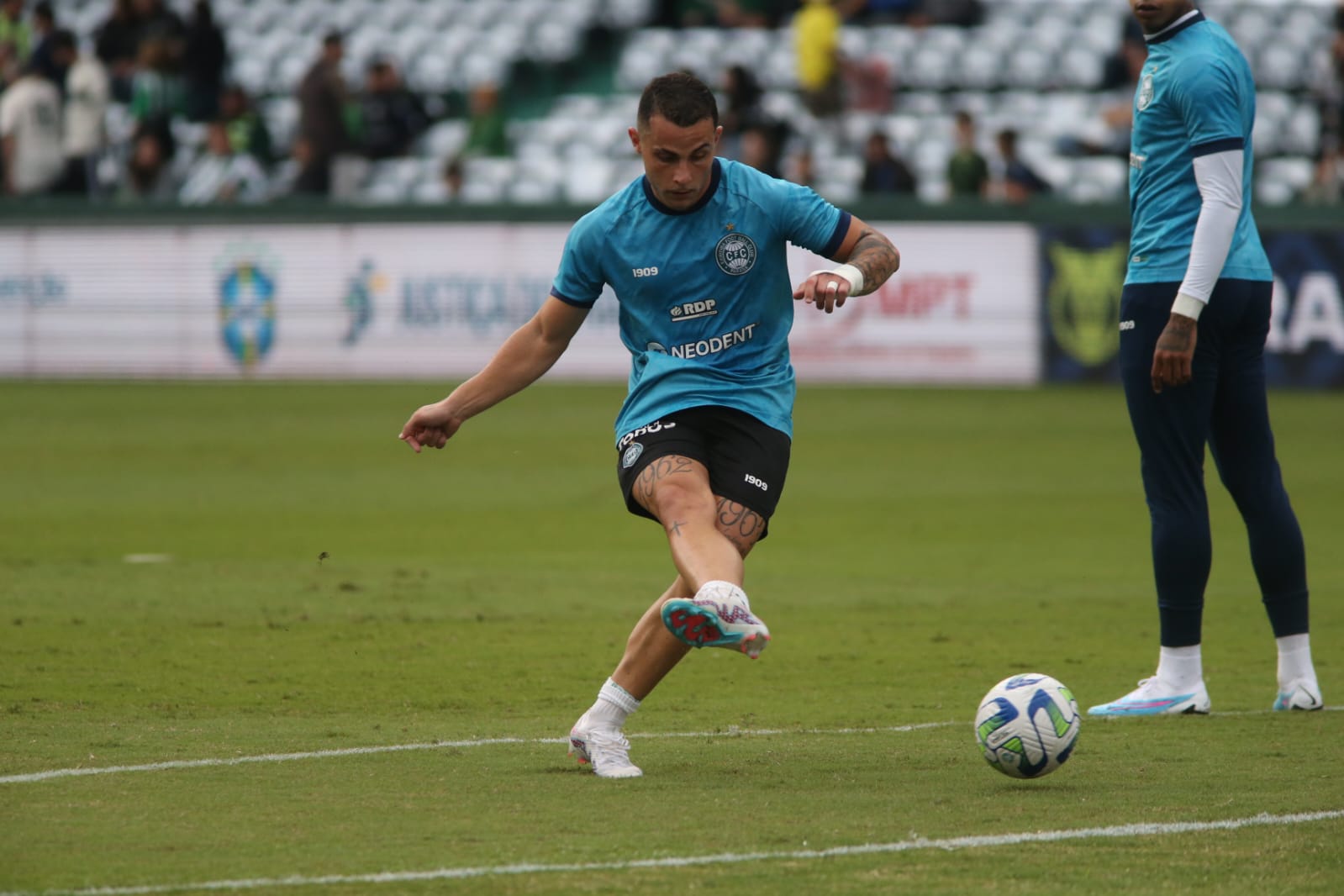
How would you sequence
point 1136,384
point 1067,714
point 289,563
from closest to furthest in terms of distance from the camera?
point 1067,714, point 1136,384, point 289,563

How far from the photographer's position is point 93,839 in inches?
196

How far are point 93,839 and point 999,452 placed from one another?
1262cm

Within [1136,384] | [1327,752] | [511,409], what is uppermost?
[1136,384]

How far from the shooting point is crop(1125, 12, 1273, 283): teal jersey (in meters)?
6.92

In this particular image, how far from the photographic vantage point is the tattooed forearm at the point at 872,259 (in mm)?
6039

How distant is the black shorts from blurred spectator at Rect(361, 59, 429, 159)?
21.3m

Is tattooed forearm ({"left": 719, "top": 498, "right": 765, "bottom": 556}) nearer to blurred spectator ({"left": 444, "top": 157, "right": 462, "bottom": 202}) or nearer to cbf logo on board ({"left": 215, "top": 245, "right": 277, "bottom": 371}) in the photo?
cbf logo on board ({"left": 215, "top": 245, "right": 277, "bottom": 371})

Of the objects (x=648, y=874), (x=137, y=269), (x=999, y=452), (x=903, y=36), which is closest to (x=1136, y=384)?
(x=648, y=874)

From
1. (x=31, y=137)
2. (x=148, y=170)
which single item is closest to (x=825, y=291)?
(x=148, y=170)

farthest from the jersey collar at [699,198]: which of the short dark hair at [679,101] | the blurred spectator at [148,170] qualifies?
the blurred spectator at [148,170]

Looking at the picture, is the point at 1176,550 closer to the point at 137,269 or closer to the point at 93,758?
the point at 93,758

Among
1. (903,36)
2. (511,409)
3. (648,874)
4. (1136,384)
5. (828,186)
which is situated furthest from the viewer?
(903,36)

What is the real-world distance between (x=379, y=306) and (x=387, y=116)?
4.30 m

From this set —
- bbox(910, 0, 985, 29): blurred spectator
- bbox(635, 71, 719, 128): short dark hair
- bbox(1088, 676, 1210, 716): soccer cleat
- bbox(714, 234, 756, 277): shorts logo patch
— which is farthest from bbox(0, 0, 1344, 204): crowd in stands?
bbox(635, 71, 719, 128): short dark hair
